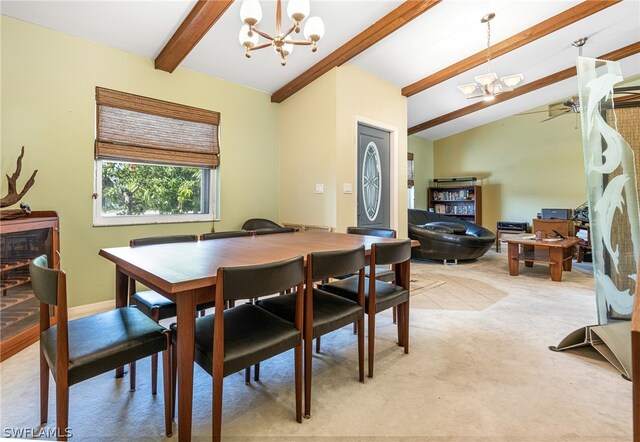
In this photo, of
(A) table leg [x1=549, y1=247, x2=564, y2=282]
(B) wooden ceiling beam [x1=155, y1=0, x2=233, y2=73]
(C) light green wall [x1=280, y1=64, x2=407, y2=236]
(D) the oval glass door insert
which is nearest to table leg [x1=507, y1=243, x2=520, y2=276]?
(A) table leg [x1=549, y1=247, x2=564, y2=282]

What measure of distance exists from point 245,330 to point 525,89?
6344 millimetres

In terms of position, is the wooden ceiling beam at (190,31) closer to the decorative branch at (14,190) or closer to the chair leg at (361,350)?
the decorative branch at (14,190)

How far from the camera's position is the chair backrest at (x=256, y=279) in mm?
1169

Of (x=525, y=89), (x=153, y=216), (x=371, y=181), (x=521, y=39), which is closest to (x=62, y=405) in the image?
(x=153, y=216)

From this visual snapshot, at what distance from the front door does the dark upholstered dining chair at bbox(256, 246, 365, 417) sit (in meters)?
2.56

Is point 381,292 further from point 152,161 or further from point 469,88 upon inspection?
point 469,88

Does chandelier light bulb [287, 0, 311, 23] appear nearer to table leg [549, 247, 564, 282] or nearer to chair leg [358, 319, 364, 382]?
chair leg [358, 319, 364, 382]

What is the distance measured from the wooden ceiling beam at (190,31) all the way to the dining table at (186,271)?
194cm

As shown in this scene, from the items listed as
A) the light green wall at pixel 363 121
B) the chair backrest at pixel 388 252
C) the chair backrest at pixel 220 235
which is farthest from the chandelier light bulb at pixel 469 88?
the chair backrest at pixel 220 235

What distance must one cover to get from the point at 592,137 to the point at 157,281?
2.74 metres

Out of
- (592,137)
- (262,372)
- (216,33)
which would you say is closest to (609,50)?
(592,137)

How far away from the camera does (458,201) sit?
25.0 feet

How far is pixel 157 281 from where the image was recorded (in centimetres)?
119

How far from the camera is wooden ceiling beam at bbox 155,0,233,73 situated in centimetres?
251
